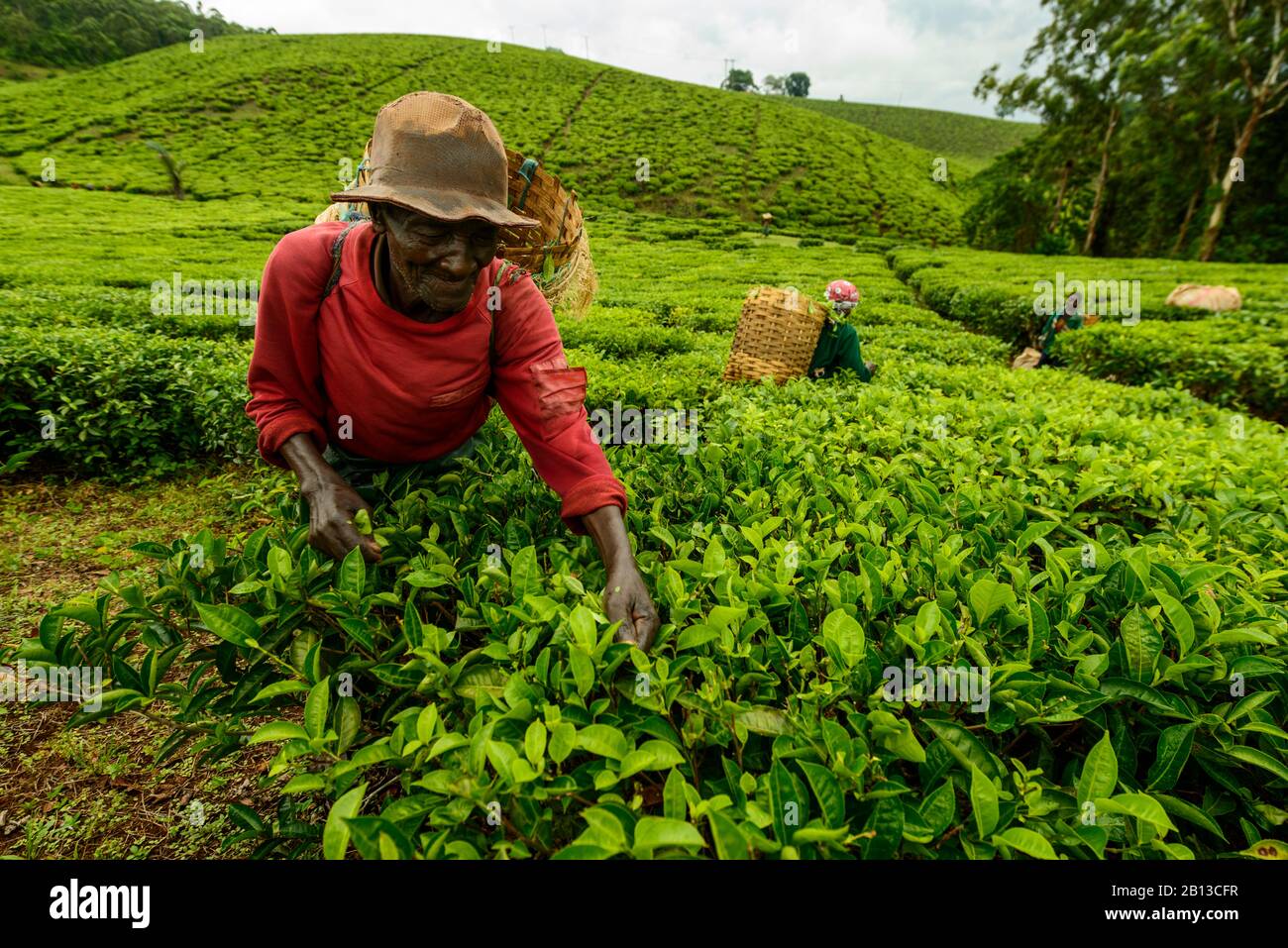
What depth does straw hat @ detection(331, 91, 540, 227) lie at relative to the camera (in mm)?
1570

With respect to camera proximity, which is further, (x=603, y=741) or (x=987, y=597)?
(x=987, y=597)

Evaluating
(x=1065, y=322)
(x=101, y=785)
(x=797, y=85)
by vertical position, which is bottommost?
(x=101, y=785)

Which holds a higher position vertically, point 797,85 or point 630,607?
point 797,85

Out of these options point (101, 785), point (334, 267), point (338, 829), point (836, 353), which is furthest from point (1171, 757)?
point (836, 353)

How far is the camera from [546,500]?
85.4 inches

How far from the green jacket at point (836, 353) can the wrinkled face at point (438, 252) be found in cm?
436

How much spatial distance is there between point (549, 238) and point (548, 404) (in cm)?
172

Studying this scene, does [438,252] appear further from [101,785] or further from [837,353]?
[837,353]

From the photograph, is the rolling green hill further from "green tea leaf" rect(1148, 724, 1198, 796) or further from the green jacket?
"green tea leaf" rect(1148, 724, 1198, 796)

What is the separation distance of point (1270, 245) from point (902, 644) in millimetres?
33340

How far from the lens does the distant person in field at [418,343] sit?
1606 millimetres

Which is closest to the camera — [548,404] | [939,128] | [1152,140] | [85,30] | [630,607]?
[630,607]

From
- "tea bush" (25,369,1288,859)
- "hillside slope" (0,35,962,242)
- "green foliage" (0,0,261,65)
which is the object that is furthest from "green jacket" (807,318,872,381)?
"green foliage" (0,0,261,65)

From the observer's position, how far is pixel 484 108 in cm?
4925
